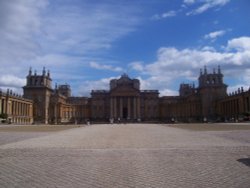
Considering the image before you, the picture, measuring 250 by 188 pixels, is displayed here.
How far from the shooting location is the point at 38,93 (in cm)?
13538

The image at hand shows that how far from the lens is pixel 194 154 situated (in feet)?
49.5

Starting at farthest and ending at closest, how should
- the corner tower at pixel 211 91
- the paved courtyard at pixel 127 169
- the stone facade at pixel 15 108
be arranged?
the corner tower at pixel 211 91 < the stone facade at pixel 15 108 < the paved courtyard at pixel 127 169

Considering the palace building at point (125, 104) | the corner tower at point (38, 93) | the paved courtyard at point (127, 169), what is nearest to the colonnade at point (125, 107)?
the palace building at point (125, 104)

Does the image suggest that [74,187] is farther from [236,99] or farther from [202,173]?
[236,99]

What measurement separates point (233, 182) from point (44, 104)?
13047cm

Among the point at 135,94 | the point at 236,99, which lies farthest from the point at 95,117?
the point at 236,99

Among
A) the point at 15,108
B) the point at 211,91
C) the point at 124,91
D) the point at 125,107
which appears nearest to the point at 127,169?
the point at 15,108

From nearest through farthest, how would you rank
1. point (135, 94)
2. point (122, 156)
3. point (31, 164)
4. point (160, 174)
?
point (160, 174), point (31, 164), point (122, 156), point (135, 94)

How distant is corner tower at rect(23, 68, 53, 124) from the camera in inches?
5261

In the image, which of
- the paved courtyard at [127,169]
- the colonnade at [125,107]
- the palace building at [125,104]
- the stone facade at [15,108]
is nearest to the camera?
the paved courtyard at [127,169]

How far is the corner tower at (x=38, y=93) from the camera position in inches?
5261

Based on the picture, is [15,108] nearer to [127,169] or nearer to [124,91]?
[124,91]

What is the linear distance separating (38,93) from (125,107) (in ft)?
128

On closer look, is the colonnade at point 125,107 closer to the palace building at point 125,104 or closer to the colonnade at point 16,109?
the palace building at point 125,104
